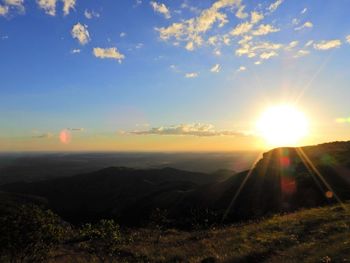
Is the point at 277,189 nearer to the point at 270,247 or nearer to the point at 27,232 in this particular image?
the point at 270,247

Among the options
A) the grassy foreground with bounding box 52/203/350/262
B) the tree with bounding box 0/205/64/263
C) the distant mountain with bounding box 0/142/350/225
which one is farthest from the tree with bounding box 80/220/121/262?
the distant mountain with bounding box 0/142/350/225

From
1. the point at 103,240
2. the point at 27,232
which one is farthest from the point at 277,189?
the point at 27,232

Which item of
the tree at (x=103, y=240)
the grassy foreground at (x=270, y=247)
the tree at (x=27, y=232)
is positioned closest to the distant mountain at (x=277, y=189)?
the tree at (x=103, y=240)

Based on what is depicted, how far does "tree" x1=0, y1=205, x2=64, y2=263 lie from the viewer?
1922 centimetres

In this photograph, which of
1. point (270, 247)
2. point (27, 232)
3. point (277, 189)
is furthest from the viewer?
point (277, 189)

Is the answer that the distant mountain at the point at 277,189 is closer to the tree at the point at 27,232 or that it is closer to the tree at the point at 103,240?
the tree at the point at 103,240

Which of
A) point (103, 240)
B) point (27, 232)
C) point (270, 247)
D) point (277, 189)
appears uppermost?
point (27, 232)

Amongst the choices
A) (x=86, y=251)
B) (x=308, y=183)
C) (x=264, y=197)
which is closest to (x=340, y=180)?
(x=308, y=183)

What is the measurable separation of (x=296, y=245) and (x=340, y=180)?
182 feet

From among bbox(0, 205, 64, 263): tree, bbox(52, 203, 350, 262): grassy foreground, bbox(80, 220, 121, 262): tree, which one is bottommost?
bbox(80, 220, 121, 262): tree

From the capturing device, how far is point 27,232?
19.6 m

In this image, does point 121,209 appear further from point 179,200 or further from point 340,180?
point 340,180

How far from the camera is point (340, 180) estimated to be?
7294cm

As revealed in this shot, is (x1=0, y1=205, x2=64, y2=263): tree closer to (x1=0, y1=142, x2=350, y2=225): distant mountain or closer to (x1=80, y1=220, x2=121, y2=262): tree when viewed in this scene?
(x1=80, y1=220, x2=121, y2=262): tree
